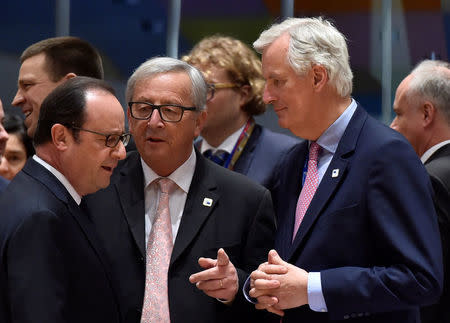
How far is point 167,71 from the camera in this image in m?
2.87

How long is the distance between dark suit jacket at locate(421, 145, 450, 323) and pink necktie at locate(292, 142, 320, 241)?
70cm

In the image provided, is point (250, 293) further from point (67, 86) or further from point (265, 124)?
point (265, 124)

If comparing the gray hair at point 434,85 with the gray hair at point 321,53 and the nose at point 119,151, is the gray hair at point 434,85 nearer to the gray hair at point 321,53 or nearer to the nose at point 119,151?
the gray hair at point 321,53

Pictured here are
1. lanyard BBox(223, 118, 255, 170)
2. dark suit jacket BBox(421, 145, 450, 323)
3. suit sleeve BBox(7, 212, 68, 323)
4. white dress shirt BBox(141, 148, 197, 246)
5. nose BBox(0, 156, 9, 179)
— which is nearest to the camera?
suit sleeve BBox(7, 212, 68, 323)

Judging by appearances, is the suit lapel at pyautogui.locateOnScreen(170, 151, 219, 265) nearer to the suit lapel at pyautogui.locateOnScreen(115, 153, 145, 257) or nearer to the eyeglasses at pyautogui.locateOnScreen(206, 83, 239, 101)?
the suit lapel at pyautogui.locateOnScreen(115, 153, 145, 257)

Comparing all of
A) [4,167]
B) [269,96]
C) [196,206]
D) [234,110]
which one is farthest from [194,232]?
[4,167]

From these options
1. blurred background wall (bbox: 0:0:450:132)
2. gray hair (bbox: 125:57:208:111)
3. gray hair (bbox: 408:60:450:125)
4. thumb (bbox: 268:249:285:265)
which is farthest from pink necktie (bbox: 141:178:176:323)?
blurred background wall (bbox: 0:0:450:132)

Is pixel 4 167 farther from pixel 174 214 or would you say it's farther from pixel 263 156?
pixel 174 214

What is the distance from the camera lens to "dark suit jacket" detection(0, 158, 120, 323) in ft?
6.64

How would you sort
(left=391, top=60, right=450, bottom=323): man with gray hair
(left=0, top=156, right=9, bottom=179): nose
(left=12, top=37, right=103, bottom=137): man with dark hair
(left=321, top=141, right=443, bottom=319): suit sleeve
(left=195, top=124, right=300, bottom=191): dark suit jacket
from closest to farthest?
(left=321, top=141, right=443, bottom=319): suit sleeve → (left=12, top=37, right=103, bottom=137): man with dark hair → (left=391, top=60, right=450, bottom=323): man with gray hair → (left=195, top=124, right=300, bottom=191): dark suit jacket → (left=0, top=156, right=9, bottom=179): nose

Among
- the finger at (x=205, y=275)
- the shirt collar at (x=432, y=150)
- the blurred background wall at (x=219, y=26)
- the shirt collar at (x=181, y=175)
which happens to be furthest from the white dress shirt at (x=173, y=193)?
the blurred background wall at (x=219, y=26)

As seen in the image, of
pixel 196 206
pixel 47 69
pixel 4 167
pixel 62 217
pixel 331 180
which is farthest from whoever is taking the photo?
pixel 4 167

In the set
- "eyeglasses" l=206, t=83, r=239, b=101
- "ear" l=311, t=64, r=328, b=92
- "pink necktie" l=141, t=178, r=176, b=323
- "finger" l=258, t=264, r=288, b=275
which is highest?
"ear" l=311, t=64, r=328, b=92

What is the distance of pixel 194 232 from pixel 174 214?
130mm
